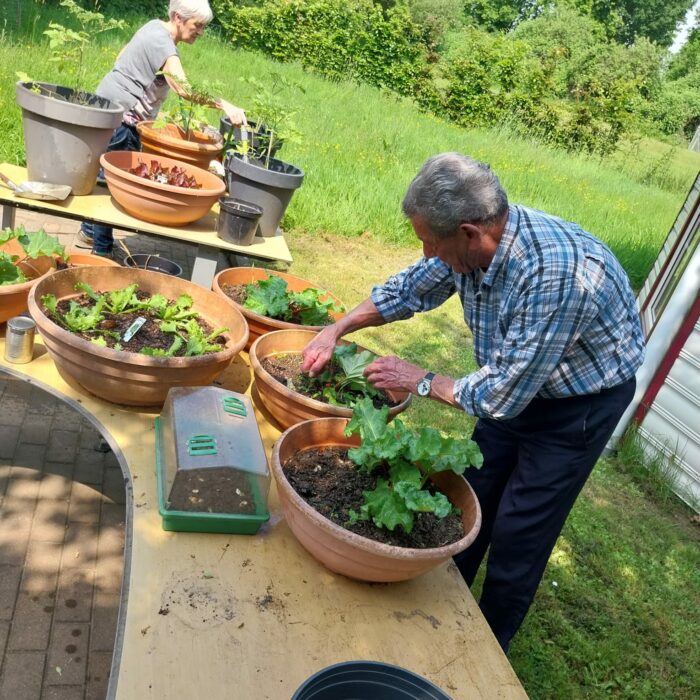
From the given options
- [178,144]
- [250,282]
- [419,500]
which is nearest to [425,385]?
[419,500]

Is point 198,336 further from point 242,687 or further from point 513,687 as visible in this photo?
point 513,687

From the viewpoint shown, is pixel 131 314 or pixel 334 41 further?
pixel 334 41

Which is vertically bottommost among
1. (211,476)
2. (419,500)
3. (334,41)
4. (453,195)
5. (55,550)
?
(55,550)

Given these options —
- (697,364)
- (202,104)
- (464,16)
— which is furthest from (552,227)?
(464,16)

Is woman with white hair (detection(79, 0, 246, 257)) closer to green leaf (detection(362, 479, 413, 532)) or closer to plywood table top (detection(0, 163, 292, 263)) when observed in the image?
plywood table top (detection(0, 163, 292, 263))

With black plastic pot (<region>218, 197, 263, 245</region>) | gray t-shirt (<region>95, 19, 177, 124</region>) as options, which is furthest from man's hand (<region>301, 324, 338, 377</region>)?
gray t-shirt (<region>95, 19, 177, 124</region>)

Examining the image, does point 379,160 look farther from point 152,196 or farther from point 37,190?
point 37,190

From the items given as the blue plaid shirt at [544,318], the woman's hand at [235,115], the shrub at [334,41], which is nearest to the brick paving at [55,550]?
the blue plaid shirt at [544,318]

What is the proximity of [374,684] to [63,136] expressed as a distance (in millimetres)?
2662

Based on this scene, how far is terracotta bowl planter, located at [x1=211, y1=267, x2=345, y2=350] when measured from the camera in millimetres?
2273

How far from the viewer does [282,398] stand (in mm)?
1894

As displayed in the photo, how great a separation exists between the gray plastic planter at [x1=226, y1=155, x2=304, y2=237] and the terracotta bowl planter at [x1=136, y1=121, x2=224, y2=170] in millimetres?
284

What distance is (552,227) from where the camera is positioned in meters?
1.76

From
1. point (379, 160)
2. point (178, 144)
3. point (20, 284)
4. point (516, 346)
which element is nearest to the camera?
point (516, 346)
